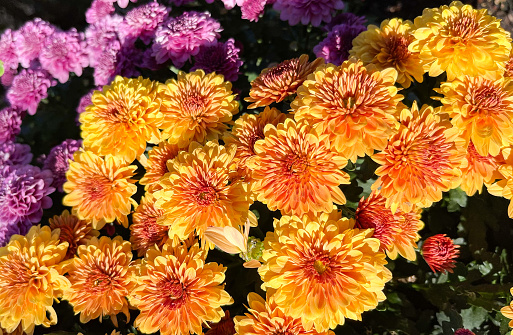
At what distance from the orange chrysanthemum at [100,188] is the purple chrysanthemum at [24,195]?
0.36 meters

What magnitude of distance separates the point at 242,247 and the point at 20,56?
194 centimetres

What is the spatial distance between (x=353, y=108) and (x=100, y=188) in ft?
3.16

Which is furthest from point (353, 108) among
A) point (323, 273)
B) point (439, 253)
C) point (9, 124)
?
point (9, 124)

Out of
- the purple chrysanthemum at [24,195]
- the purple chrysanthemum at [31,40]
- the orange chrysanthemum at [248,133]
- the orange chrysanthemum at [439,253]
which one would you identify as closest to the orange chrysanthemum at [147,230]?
the orange chrysanthemum at [248,133]

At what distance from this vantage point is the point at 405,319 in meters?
1.66

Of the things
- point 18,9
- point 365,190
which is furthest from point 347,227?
point 18,9

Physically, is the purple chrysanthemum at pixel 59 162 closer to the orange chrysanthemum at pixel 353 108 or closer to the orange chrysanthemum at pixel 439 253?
the orange chrysanthemum at pixel 353 108

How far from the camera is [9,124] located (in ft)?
A: 7.13

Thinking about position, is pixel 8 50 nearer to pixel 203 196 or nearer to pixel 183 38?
pixel 183 38

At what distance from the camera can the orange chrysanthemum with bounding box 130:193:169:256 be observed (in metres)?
1.46

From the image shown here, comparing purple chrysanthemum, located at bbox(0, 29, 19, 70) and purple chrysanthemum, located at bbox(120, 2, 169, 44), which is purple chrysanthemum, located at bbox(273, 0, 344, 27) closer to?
purple chrysanthemum, located at bbox(120, 2, 169, 44)

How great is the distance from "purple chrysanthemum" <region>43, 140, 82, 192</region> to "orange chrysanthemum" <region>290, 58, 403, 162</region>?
131cm

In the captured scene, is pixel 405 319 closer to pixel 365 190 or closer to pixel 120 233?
pixel 365 190

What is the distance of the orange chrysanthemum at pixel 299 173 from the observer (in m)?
1.16
